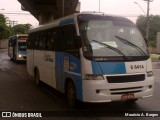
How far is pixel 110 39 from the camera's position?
8883 millimetres

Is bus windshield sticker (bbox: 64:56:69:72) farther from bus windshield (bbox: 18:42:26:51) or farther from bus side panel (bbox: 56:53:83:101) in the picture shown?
bus windshield (bbox: 18:42:26:51)

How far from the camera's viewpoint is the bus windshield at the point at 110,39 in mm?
8625

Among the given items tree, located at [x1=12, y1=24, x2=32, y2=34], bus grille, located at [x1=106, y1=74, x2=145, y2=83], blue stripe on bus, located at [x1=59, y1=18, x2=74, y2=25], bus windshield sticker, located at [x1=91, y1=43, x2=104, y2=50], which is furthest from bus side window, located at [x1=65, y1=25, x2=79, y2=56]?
tree, located at [x1=12, y1=24, x2=32, y2=34]

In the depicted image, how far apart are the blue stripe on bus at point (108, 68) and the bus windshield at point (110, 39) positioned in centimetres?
25

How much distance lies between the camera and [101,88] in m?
8.26

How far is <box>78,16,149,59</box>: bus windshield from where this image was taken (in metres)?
8.62

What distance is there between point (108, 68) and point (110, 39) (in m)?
0.91

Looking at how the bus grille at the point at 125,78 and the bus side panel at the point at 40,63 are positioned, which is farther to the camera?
the bus side panel at the point at 40,63

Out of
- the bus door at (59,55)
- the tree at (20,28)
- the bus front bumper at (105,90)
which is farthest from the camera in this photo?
the tree at (20,28)

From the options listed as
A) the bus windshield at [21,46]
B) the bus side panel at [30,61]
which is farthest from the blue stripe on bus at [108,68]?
the bus windshield at [21,46]

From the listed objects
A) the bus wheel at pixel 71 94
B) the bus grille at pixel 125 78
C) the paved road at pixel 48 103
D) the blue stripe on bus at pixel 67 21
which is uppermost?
the blue stripe on bus at pixel 67 21

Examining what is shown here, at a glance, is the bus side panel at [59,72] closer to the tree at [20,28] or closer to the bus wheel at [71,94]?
the bus wheel at [71,94]

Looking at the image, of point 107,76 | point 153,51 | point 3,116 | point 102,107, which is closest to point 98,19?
point 107,76

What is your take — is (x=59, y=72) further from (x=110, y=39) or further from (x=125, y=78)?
(x=125, y=78)
